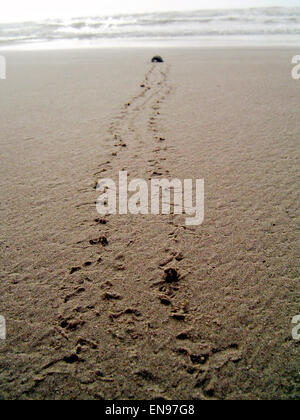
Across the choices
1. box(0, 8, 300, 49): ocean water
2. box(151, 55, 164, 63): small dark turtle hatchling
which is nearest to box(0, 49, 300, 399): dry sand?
box(151, 55, 164, 63): small dark turtle hatchling

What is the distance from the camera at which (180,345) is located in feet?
Result: 6.08

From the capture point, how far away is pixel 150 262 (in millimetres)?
2404

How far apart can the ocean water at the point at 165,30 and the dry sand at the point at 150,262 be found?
29.2 feet

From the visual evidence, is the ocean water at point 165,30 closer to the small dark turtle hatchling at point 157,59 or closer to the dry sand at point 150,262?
the small dark turtle hatchling at point 157,59

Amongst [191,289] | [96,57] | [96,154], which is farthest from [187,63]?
[191,289]

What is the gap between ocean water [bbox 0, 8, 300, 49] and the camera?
1217 cm

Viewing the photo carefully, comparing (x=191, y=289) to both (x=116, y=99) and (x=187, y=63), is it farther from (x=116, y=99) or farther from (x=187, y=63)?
(x=187, y=63)

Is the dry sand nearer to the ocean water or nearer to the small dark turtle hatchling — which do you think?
the small dark turtle hatchling

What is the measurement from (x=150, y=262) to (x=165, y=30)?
15.2 metres

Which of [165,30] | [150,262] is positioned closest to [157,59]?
[165,30]

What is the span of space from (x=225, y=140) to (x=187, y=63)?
5.13m

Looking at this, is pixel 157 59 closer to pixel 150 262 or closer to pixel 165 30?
pixel 165 30

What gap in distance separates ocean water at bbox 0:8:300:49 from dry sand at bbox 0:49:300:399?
8.90 m

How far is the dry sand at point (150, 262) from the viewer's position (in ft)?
5.72
